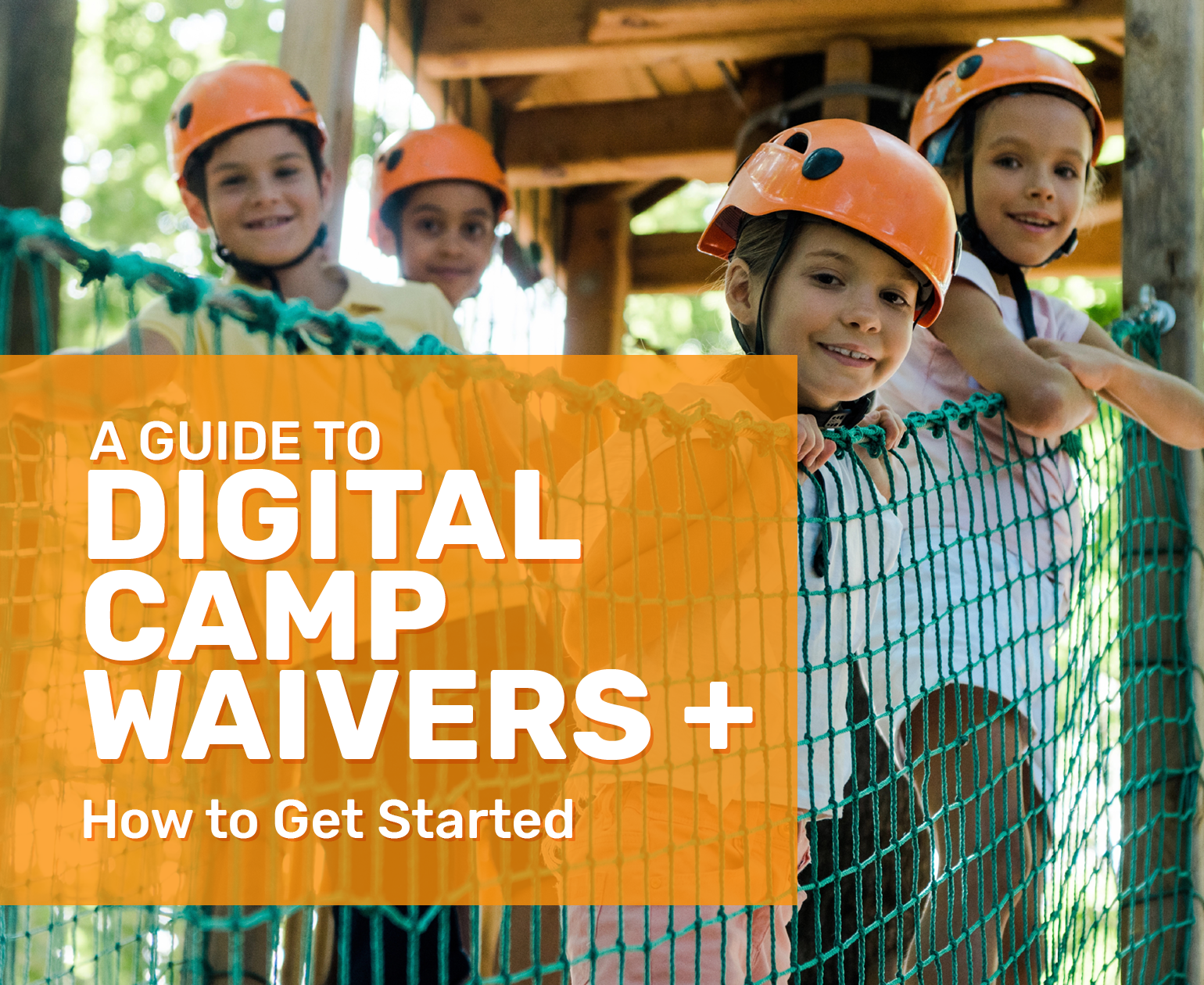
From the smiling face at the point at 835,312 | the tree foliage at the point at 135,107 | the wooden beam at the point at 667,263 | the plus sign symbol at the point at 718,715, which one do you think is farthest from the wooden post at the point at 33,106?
the tree foliage at the point at 135,107

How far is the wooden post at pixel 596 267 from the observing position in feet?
16.5

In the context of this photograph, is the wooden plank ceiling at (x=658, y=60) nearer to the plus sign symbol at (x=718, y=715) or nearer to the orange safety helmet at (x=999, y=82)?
the orange safety helmet at (x=999, y=82)

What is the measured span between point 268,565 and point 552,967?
37.0 inches

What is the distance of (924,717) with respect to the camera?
187 centimetres

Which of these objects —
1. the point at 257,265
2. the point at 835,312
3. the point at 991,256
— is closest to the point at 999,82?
the point at 991,256

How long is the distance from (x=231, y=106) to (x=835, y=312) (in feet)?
5.57

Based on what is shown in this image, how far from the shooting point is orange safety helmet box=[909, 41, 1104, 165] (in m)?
2.35

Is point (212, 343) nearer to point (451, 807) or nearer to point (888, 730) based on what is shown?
point (451, 807)

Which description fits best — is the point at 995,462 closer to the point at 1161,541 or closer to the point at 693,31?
the point at 1161,541

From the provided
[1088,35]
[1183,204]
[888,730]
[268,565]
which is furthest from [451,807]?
[1088,35]

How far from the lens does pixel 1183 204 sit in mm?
2742

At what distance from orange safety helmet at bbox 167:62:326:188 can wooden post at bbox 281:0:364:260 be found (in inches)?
6.0

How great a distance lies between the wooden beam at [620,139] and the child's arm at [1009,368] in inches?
98.6
